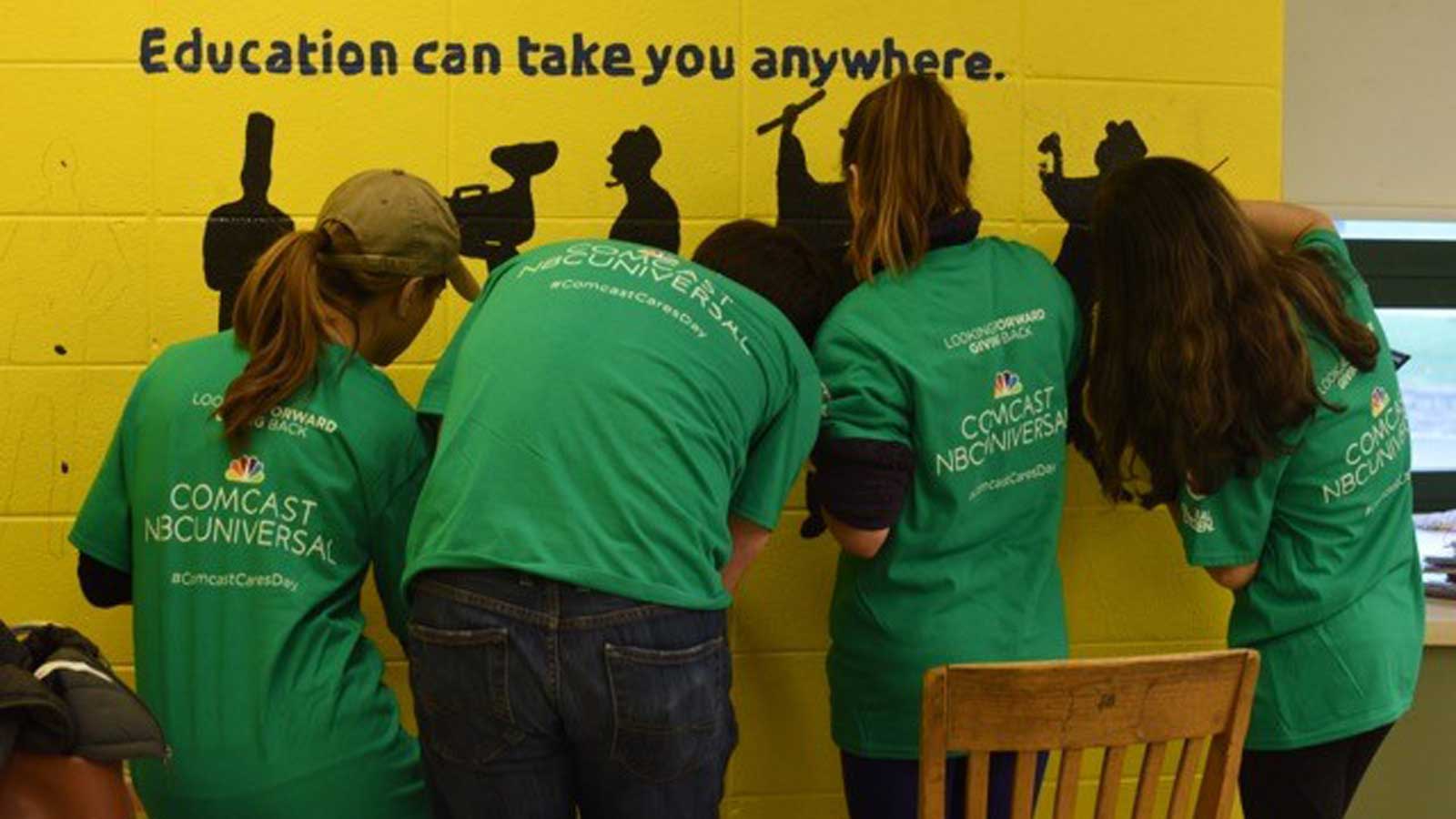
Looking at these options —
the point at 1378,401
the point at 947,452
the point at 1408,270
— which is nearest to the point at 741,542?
the point at 947,452

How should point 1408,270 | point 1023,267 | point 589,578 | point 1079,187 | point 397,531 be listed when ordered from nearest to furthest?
1. point 589,578
2. point 397,531
3. point 1023,267
4. point 1079,187
5. point 1408,270

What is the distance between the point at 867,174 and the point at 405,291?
0.66m

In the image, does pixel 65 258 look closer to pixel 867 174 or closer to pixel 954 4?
pixel 867 174

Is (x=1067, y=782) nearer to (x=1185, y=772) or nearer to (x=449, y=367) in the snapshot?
(x=1185, y=772)

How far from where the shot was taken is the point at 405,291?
6.64 ft

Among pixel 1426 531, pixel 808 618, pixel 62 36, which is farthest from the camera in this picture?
pixel 1426 531

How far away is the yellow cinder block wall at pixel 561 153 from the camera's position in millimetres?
2398

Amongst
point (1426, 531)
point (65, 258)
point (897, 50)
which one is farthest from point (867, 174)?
point (1426, 531)

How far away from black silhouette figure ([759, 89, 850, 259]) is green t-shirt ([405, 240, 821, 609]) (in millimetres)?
710

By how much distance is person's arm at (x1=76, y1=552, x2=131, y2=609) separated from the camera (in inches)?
79.4

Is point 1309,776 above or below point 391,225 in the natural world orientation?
below

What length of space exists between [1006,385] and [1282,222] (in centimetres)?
59

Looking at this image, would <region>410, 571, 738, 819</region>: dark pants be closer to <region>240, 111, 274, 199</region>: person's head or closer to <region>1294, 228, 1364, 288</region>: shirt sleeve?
<region>240, 111, 274, 199</region>: person's head

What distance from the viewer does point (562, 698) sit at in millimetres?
1629
